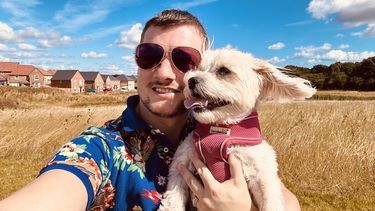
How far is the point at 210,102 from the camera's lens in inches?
124

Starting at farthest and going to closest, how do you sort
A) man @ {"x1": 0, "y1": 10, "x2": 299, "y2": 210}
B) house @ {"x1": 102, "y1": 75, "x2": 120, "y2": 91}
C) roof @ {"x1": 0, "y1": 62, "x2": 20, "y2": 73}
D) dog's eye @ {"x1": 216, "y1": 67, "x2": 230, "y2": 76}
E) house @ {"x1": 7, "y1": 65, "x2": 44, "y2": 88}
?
house @ {"x1": 102, "y1": 75, "x2": 120, "y2": 91}, house @ {"x1": 7, "y1": 65, "x2": 44, "y2": 88}, roof @ {"x1": 0, "y1": 62, "x2": 20, "y2": 73}, dog's eye @ {"x1": 216, "y1": 67, "x2": 230, "y2": 76}, man @ {"x1": 0, "y1": 10, "x2": 299, "y2": 210}

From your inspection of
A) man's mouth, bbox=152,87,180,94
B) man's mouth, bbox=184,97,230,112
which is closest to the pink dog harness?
man's mouth, bbox=184,97,230,112

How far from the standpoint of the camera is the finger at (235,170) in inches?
107

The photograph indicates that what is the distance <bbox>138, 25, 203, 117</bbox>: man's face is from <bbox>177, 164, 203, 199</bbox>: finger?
20.2 inches

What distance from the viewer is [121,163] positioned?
8.55 ft

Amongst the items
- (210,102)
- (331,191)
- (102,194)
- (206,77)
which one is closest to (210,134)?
(210,102)

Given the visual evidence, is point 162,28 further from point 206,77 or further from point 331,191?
point 331,191

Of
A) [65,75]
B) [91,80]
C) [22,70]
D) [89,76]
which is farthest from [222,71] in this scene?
[22,70]

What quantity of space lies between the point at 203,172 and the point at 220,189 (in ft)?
0.65

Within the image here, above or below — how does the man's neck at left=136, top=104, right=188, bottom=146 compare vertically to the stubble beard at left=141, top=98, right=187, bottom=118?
below

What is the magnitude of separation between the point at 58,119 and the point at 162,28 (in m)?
11.7

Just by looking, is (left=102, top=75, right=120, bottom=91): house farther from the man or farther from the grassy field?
the man

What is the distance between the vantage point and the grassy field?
852cm

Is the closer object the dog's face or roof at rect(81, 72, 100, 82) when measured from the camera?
the dog's face
